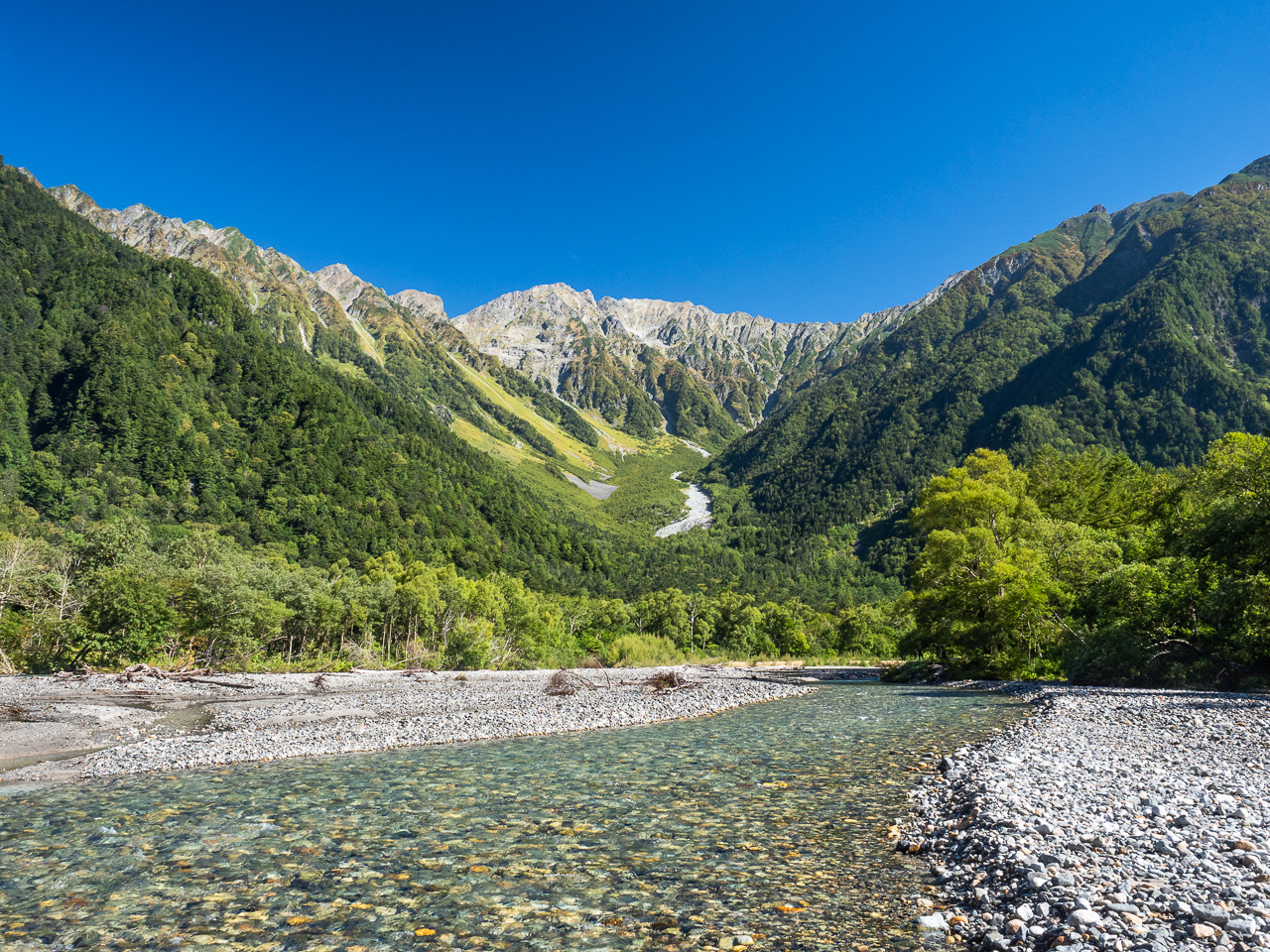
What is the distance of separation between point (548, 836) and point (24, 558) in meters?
62.2

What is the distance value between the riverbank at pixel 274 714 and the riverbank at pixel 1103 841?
17905mm

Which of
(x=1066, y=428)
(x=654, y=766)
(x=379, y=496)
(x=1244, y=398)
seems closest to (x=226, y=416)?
(x=379, y=496)

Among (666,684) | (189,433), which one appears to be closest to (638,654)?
(666,684)

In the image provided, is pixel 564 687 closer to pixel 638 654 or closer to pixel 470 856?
pixel 470 856

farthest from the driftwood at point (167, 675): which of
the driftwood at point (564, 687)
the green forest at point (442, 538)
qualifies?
the driftwood at point (564, 687)

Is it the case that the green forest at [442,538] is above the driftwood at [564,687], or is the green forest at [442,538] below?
above

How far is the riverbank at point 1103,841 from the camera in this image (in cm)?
631

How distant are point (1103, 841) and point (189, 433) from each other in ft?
589

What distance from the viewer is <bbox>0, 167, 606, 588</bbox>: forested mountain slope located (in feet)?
421

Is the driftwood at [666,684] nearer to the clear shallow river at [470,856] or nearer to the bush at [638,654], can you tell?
the clear shallow river at [470,856]

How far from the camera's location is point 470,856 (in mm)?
10484

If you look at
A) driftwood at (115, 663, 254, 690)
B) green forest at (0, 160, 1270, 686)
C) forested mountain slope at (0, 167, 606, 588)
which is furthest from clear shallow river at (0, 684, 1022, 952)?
forested mountain slope at (0, 167, 606, 588)

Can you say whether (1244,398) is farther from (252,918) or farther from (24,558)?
(24,558)

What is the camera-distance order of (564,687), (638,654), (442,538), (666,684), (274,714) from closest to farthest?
1. (274,714)
2. (564,687)
3. (666,684)
4. (638,654)
5. (442,538)
